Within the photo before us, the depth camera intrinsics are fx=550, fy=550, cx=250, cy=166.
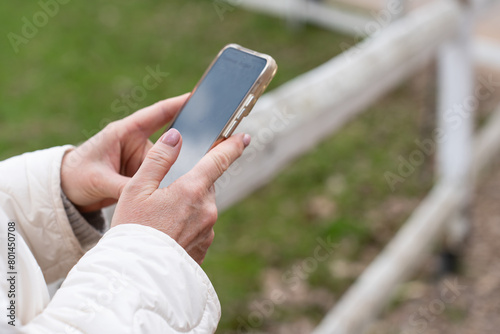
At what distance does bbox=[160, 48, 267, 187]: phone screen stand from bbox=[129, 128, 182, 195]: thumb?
13cm

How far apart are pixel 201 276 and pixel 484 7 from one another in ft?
7.96

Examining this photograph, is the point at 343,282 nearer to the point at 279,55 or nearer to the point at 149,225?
the point at 149,225

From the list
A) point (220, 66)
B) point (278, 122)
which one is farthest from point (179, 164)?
point (278, 122)

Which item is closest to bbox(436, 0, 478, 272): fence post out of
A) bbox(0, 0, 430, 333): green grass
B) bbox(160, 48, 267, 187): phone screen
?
bbox(0, 0, 430, 333): green grass

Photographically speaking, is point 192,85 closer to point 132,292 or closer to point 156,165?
point 156,165

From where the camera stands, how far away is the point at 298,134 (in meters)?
1.60

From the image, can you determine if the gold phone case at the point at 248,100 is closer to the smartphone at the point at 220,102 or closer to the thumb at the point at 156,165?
the smartphone at the point at 220,102

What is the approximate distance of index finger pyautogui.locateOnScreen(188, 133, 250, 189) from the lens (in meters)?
0.85

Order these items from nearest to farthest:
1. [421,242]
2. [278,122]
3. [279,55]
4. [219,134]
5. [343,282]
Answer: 1. [219,134]
2. [278,122]
3. [421,242]
4. [343,282]
5. [279,55]

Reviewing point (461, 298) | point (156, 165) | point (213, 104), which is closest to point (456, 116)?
point (461, 298)

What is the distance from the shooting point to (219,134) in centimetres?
97

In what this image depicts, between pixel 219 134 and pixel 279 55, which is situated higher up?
pixel 219 134

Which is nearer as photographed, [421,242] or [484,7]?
[421,242]

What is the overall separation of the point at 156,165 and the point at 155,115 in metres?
0.27
